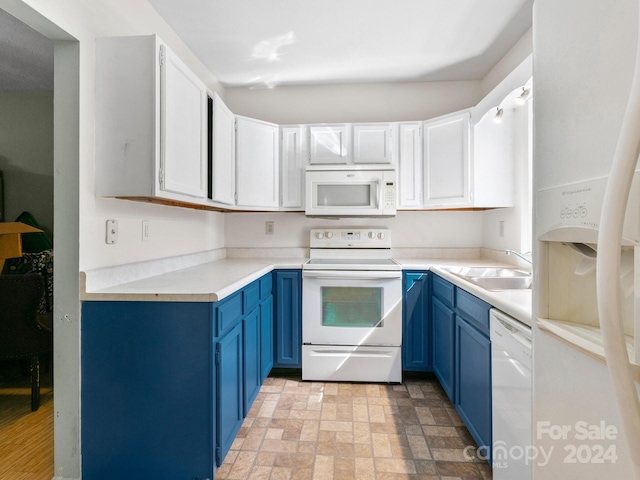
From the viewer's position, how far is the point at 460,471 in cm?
158

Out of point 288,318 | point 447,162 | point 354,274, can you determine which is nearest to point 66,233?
point 288,318

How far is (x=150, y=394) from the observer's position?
4.75ft

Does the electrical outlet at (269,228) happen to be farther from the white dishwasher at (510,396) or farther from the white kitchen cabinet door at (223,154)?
the white dishwasher at (510,396)

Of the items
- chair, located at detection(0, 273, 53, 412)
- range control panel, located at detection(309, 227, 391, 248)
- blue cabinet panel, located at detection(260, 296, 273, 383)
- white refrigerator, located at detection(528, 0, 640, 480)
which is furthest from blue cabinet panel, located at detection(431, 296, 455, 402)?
chair, located at detection(0, 273, 53, 412)

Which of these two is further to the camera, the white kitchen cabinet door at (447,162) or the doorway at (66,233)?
the white kitchen cabinet door at (447,162)

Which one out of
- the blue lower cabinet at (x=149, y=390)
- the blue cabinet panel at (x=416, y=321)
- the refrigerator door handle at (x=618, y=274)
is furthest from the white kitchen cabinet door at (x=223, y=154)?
the refrigerator door handle at (x=618, y=274)

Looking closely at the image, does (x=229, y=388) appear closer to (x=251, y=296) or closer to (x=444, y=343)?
(x=251, y=296)

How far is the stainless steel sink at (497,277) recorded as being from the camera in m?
1.97

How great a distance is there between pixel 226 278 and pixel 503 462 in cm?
149

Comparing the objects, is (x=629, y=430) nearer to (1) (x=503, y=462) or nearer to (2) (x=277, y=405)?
(1) (x=503, y=462)

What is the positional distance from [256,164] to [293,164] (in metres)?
0.32

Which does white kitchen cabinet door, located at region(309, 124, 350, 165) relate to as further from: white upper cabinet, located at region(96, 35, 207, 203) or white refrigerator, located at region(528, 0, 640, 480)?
white refrigerator, located at region(528, 0, 640, 480)

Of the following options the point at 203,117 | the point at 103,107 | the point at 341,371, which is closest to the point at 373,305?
the point at 341,371

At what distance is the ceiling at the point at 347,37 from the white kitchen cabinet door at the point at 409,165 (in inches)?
20.5
